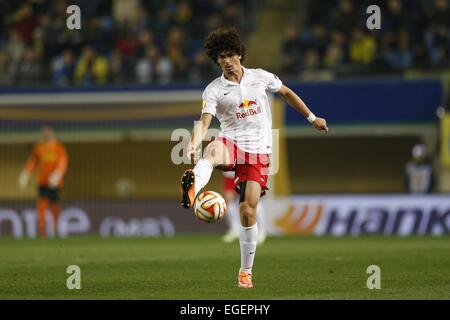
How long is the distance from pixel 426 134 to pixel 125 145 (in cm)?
706

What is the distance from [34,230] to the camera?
77.2 feet

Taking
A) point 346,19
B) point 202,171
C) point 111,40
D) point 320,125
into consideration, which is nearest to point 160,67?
point 111,40

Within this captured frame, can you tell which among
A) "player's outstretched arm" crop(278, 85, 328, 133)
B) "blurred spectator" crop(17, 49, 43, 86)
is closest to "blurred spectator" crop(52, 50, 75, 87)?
"blurred spectator" crop(17, 49, 43, 86)

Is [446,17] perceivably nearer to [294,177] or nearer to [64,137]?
[294,177]

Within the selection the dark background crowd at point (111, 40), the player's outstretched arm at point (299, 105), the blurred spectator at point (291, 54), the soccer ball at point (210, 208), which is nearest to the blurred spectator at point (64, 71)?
the dark background crowd at point (111, 40)

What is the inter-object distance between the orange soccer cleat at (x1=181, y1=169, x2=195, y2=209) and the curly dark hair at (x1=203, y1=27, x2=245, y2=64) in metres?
1.35

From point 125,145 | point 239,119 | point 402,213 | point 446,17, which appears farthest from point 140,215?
point 239,119

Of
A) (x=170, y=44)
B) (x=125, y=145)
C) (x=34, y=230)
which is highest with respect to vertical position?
(x=170, y=44)

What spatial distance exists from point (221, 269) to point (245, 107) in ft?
9.36

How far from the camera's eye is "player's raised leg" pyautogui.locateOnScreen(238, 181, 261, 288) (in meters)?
10.1

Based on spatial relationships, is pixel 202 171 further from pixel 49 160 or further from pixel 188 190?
pixel 49 160

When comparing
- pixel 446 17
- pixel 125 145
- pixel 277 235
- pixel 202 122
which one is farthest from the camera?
pixel 125 145

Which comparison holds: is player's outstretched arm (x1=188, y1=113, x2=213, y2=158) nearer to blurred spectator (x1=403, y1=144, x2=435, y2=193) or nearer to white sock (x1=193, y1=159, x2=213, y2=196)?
white sock (x1=193, y1=159, x2=213, y2=196)

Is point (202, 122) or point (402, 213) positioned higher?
point (202, 122)
